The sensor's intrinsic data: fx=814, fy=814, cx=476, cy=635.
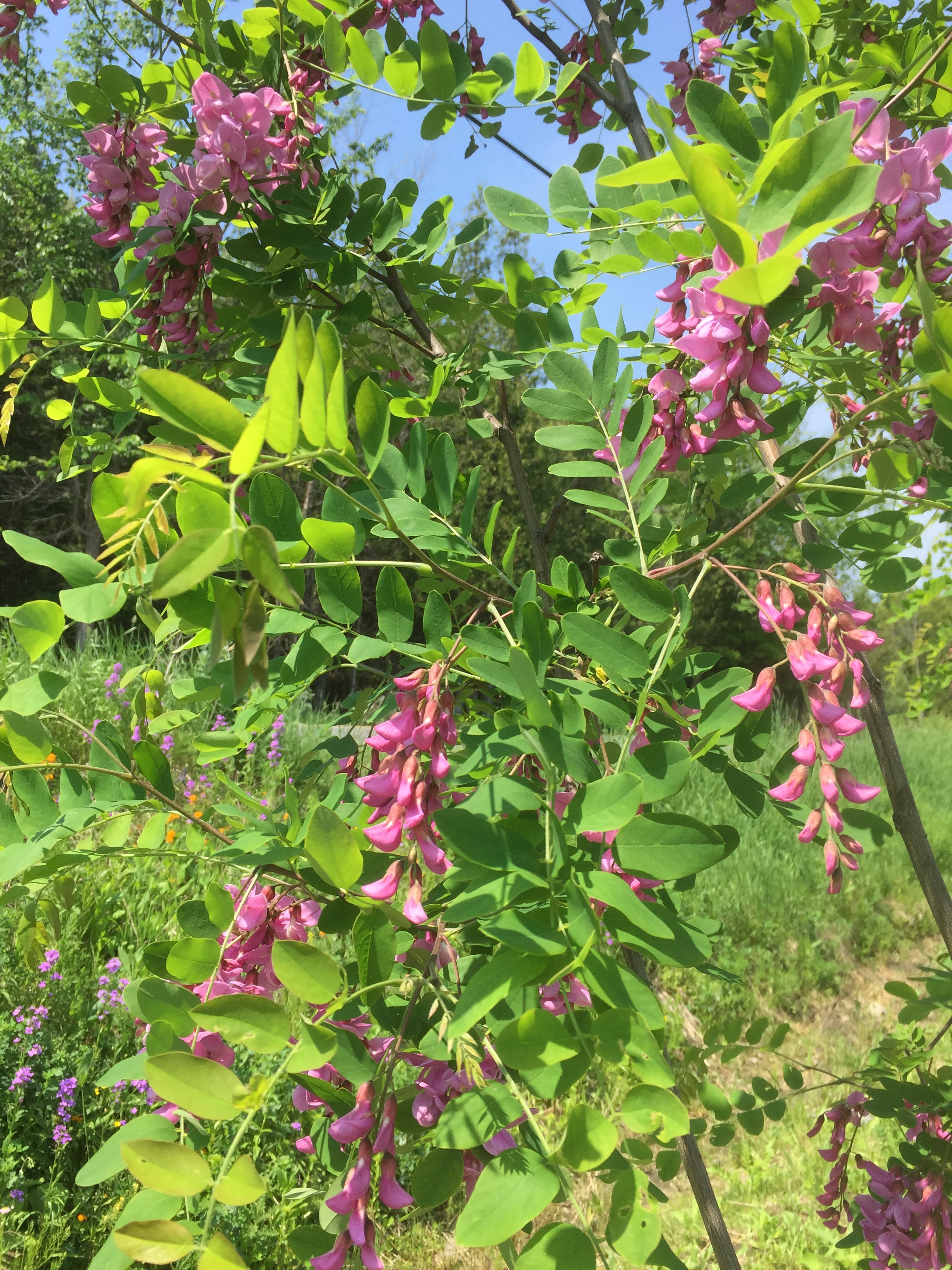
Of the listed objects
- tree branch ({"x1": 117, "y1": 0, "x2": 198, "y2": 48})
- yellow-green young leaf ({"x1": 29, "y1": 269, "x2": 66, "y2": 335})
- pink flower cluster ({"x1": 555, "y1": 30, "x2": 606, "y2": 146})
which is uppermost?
pink flower cluster ({"x1": 555, "y1": 30, "x2": 606, "y2": 146})

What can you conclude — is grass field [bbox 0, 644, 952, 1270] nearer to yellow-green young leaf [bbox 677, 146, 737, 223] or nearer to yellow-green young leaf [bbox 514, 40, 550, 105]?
yellow-green young leaf [bbox 677, 146, 737, 223]

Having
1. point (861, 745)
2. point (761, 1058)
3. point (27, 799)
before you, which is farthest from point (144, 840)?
point (861, 745)

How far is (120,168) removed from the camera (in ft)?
3.44

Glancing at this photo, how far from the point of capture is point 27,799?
70 centimetres

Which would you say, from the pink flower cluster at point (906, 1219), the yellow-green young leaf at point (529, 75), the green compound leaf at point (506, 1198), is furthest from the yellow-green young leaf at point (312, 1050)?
the yellow-green young leaf at point (529, 75)

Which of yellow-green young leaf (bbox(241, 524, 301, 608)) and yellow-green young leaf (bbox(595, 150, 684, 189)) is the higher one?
yellow-green young leaf (bbox(595, 150, 684, 189))

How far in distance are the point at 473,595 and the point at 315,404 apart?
411 millimetres

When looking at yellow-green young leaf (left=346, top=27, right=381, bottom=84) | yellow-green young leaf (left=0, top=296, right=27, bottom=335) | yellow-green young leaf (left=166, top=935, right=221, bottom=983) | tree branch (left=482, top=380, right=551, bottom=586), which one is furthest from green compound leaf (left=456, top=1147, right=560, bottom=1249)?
yellow-green young leaf (left=346, top=27, right=381, bottom=84)

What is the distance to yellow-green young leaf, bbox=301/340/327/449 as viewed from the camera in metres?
0.42

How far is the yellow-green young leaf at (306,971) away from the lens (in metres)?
0.46

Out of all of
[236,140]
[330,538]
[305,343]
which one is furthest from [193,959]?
[236,140]

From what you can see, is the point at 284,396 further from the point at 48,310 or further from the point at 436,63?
the point at 436,63

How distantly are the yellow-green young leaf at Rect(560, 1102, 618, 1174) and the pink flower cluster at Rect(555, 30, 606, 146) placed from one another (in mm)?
1587

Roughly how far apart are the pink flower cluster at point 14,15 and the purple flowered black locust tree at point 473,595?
39 cm
